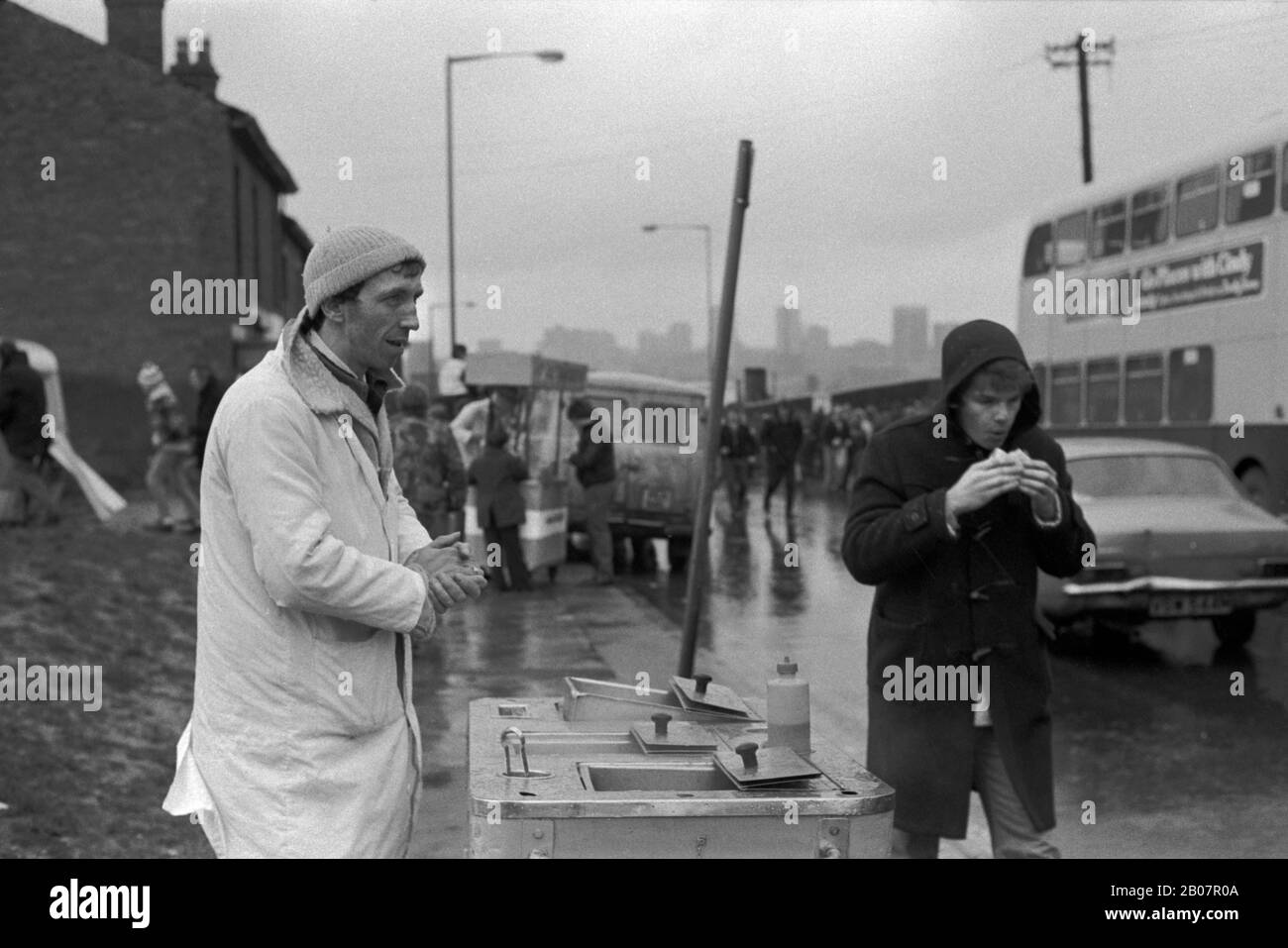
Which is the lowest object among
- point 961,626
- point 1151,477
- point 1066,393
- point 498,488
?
point 498,488

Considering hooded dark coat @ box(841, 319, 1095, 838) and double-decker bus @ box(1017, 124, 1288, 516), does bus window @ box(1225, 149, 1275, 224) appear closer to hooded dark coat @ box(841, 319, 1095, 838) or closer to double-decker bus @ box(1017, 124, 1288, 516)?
double-decker bus @ box(1017, 124, 1288, 516)

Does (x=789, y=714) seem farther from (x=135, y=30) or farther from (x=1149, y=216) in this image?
(x=135, y=30)

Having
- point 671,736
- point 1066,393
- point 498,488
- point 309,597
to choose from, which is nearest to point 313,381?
point 309,597

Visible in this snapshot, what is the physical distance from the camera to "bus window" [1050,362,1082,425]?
21.0 metres

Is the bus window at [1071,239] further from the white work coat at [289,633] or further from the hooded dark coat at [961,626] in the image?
the white work coat at [289,633]

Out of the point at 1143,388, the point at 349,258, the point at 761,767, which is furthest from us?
the point at 1143,388

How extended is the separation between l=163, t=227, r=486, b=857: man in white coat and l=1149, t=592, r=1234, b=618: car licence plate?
346 inches

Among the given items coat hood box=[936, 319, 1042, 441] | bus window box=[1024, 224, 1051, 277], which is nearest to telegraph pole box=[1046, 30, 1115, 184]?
bus window box=[1024, 224, 1051, 277]

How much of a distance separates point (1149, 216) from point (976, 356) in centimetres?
1545

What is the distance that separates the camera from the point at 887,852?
326 centimetres

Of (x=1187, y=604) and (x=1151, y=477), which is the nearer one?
(x=1187, y=604)

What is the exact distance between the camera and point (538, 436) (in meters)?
18.2
